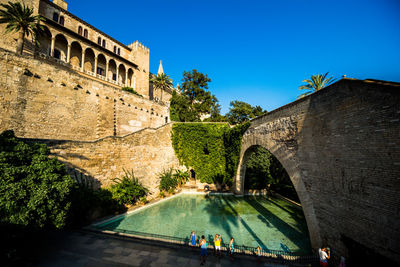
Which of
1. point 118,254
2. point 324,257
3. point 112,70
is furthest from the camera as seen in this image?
point 112,70

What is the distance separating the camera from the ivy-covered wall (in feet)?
58.1

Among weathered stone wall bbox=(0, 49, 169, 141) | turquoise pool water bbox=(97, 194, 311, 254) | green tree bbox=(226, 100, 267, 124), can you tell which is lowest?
turquoise pool water bbox=(97, 194, 311, 254)

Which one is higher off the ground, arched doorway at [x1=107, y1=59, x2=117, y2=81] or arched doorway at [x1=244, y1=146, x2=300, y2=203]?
arched doorway at [x1=107, y1=59, x2=117, y2=81]

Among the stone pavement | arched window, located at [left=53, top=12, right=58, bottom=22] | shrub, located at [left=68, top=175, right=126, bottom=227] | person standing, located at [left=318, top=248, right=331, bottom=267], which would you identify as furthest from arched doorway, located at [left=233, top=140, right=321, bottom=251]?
arched window, located at [left=53, top=12, right=58, bottom=22]

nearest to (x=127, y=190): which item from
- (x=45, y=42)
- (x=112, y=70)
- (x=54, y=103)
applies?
(x=54, y=103)

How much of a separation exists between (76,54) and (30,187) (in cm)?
2526

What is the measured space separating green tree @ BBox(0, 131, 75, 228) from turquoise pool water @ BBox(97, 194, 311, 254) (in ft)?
14.8

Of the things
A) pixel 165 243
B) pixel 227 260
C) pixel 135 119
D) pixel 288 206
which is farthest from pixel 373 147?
pixel 135 119

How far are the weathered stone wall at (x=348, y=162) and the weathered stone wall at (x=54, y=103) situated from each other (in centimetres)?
1798

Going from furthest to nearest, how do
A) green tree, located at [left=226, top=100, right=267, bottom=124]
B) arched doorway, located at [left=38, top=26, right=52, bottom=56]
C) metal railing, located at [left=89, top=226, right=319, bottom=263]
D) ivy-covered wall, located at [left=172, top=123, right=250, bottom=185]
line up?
green tree, located at [left=226, top=100, right=267, bottom=124] → arched doorway, located at [left=38, top=26, right=52, bottom=56] → ivy-covered wall, located at [left=172, top=123, right=250, bottom=185] → metal railing, located at [left=89, top=226, right=319, bottom=263]

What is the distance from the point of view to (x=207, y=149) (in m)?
19.0

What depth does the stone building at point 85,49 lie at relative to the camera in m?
19.9

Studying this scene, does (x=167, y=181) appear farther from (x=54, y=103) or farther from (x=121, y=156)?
(x=54, y=103)

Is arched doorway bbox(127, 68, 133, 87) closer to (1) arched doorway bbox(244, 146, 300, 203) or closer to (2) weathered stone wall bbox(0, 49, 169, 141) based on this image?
(2) weathered stone wall bbox(0, 49, 169, 141)
